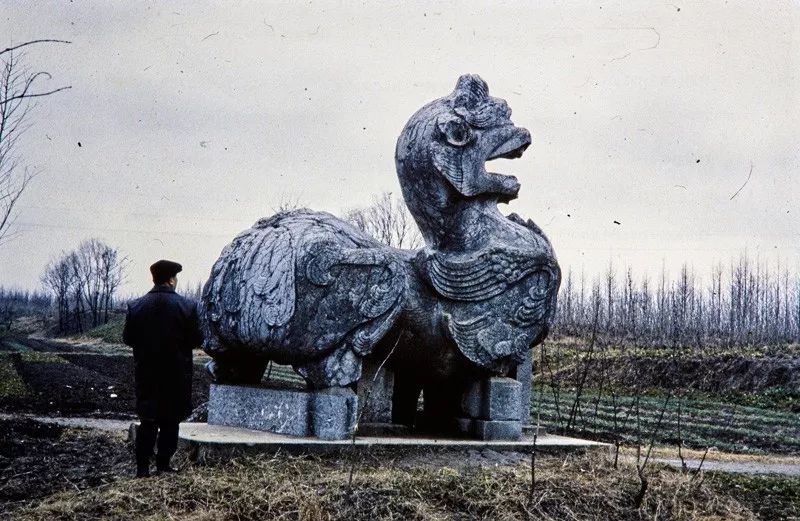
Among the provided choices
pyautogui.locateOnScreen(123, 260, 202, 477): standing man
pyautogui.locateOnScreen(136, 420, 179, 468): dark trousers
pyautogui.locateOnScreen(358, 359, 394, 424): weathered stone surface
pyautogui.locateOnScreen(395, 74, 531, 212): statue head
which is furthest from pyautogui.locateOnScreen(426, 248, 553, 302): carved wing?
pyautogui.locateOnScreen(136, 420, 179, 468): dark trousers

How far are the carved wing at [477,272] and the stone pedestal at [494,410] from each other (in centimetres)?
80

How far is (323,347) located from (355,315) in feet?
1.14

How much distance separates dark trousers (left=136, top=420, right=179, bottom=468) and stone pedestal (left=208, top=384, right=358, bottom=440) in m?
0.92

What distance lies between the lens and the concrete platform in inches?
268

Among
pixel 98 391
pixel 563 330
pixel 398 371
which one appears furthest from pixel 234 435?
pixel 563 330

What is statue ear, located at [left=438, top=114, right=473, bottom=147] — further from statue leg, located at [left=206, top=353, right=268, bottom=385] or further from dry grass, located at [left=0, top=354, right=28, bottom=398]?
dry grass, located at [left=0, top=354, right=28, bottom=398]

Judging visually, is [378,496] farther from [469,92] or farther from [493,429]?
[469,92]

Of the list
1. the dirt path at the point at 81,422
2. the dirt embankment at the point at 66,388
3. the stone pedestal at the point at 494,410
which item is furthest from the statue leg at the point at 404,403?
the dirt embankment at the point at 66,388

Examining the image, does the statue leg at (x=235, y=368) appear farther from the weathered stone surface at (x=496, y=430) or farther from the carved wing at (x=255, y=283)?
Result: the weathered stone surface at (x=496, y=430)

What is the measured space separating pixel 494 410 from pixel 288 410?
1.73 m

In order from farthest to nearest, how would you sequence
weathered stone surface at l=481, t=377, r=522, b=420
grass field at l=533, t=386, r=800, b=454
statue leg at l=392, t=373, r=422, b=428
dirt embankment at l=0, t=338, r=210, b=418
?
dirt embankment at l=0, t=338, r=210, b=418
grass field at l=533, t=386, r=800, b=454
statue leg at l=392, t=373, r=422, b=428
weathered stone surface at l=481, t=377, r=522, b=420

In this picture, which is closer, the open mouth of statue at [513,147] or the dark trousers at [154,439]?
the dark trousers at [154,439]

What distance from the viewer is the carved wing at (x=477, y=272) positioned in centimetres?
764

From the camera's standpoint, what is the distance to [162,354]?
22.4ft
